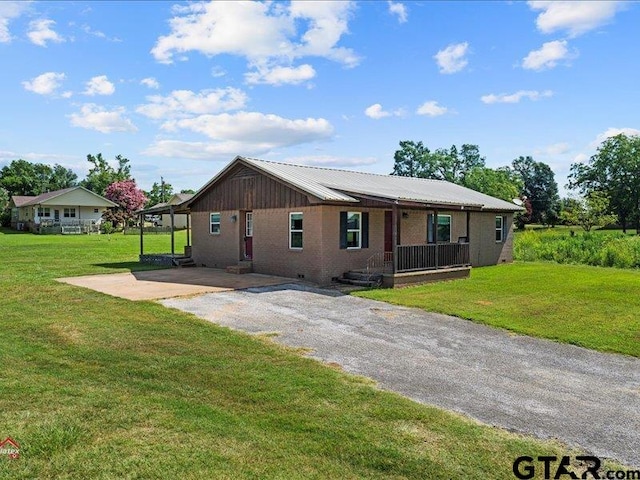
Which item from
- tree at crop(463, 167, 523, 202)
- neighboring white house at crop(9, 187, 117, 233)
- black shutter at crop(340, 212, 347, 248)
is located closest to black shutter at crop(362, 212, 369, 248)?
black shutter at crop(340, 212, 347, 248)

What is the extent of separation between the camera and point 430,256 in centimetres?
1557

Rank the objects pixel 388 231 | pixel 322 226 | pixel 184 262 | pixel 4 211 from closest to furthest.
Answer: pixel 322 226 < pixel 388 231 < pixel 184 262 < pixel 4 211

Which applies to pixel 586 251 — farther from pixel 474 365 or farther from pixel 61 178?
pixel 61 178

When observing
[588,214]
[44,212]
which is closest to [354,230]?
[588,214]

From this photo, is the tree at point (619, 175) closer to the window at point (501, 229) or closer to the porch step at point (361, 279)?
the window at point (501, 229)

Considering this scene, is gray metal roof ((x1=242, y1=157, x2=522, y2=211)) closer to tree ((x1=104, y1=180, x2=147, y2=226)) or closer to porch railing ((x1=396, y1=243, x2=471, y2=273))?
porch railing ((x1=396, y1=243, x2=471, y2=273))

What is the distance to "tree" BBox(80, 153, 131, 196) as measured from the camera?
211 ft

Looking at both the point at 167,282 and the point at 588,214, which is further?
the point at 588,214

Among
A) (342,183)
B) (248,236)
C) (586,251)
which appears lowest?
(586,251)

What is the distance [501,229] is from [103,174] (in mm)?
58383

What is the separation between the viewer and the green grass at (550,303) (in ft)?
28.1

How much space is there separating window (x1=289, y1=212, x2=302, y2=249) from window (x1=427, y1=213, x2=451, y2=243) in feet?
19.1

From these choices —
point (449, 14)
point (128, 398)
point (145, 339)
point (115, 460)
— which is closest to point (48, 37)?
point (145, 339)

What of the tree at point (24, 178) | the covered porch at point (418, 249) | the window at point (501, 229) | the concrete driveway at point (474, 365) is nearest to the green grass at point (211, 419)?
the concrete driveway at point (474, 365)
